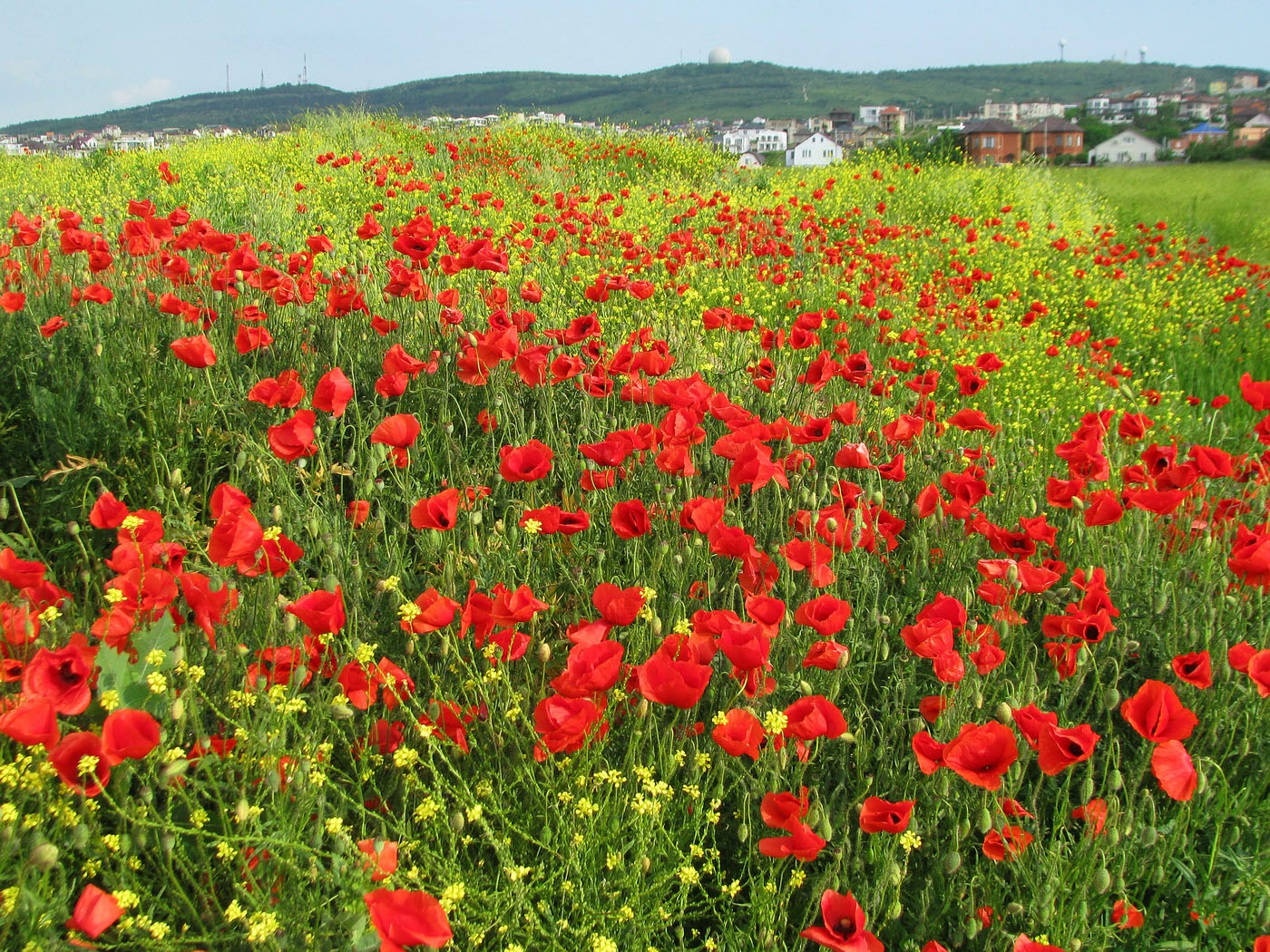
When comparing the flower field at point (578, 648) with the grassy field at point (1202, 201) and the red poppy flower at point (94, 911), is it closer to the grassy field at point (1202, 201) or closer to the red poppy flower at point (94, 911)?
the red poppy flower at point (94, 911)

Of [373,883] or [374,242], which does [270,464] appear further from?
[374,242]

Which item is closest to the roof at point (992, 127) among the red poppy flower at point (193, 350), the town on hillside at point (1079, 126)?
→ the town on hillside at point (1079, 126)

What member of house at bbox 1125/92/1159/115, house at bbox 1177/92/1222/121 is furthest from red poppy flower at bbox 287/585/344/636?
house at bbox 1125/92/1159/115

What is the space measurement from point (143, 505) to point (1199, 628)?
3015mm

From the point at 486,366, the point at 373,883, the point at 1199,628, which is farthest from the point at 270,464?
the point at 1199,628

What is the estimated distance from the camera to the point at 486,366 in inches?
112

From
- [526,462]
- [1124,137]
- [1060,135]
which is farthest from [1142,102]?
[526,462]

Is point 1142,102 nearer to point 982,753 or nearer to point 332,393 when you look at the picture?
point 332,393

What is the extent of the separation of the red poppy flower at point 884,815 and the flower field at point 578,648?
2 centimetres

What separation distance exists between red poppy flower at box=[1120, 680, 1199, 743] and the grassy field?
10.9 m

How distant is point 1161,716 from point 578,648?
99 centimetres

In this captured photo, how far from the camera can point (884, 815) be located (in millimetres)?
1400

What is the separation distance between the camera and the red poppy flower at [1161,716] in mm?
1429

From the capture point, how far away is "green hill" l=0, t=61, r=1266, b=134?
112125 mm
